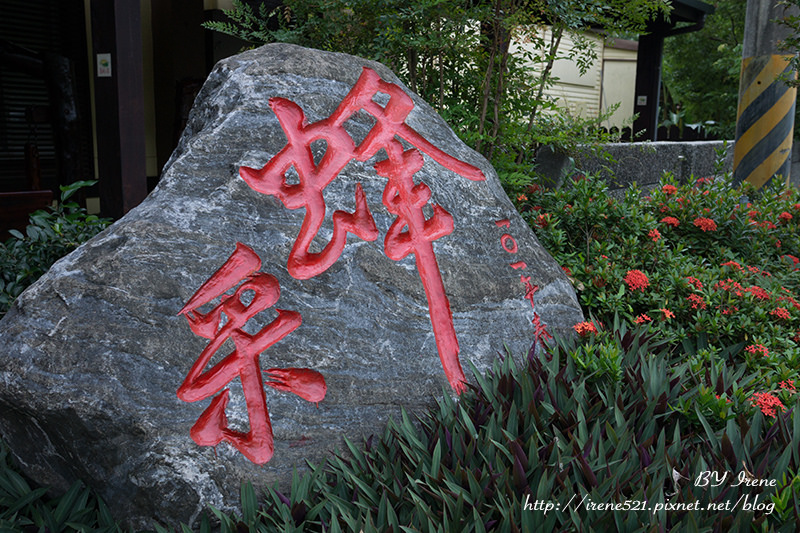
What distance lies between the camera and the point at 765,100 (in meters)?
6.13

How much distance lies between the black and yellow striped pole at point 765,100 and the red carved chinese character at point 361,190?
4.82m

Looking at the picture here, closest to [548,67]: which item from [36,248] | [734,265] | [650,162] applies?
[734,265]

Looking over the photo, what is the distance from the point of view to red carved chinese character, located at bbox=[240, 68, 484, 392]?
7.54ft

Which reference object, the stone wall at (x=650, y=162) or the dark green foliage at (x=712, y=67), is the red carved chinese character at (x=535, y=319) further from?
the dark green foliage at (x=712, y=67)

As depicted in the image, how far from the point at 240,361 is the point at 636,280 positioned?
6.71ft

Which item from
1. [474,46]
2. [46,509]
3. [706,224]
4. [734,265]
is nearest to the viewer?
[46,509]

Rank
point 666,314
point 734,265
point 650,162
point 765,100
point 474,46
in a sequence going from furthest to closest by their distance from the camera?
point 650,162, point 765,100, point 474,46, point 734,265, point 666,314

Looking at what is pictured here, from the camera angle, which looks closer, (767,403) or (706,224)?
(767,403)

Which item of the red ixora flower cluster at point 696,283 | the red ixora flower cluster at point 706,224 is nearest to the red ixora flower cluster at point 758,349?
the red ixora flower cluster at point 696,283

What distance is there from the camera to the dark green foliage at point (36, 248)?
3082 millimetres

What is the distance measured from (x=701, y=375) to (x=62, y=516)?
2332mm

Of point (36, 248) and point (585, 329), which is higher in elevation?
point (36, 248)

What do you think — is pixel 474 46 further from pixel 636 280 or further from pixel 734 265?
pixel 734 265

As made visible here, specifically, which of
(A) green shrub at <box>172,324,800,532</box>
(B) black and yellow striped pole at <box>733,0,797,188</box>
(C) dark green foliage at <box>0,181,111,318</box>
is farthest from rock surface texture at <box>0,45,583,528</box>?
(B) black and yellow striped pole at <box>733,0,797,188</box>
